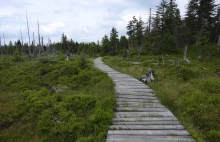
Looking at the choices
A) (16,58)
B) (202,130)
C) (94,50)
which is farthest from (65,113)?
(94,50)

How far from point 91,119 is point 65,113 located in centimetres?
127

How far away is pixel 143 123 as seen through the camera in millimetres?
4648

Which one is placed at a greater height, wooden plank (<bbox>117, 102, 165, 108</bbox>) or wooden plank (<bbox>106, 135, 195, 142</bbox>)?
wooden plank (<bbox>117, 102, 165, 108</bbox>)

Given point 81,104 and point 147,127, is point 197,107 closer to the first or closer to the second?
point 147,127

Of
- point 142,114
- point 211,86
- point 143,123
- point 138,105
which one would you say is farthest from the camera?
point 211,86

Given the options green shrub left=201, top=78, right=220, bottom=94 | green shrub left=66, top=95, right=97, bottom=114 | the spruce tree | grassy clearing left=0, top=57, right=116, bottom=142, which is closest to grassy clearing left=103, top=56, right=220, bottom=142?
green shrub left=201, top=78, right=220, bottom=94

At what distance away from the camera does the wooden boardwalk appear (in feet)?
13.0

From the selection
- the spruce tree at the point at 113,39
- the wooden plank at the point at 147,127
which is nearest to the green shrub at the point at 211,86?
the wooden plank at the point at 147,127

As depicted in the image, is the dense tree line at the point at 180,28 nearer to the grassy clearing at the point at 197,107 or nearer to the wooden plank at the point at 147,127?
the grassy clearing at the point at 197,107

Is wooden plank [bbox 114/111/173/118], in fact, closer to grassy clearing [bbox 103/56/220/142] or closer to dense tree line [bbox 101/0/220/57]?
grassy clearing [bbox 103/56/220/142]

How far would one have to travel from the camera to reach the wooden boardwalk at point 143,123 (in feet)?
13.0

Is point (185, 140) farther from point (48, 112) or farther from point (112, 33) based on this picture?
point (112, 33)

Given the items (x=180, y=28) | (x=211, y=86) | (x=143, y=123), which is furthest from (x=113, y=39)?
(x=143, y=123)

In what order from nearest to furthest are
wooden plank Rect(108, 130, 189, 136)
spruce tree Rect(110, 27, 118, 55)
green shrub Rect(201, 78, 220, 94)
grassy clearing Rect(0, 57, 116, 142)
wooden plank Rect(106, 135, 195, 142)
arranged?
1. wooden plank Rect(106, 135, 195, 142)
2. wooden plank Rect(108, 130, 189, 136)
3. grassy clearing Rect(0, 57, 116, 142)
4. green shrub Rect(201, 78, 220, 94)
5. spruce tree Rect(110, 27, 118, 55)
